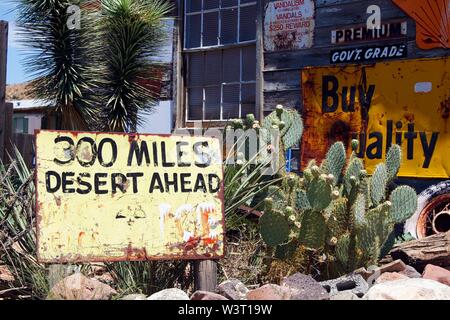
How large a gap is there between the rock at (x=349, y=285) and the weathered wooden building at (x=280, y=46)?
9.54 ft

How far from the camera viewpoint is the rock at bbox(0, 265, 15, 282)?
598 centimetres

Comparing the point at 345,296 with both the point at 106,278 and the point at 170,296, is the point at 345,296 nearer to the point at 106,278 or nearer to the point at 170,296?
the point at 170,296

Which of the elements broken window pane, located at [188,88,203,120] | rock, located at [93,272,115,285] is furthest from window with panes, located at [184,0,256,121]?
rock, located at [93,272,115,285]

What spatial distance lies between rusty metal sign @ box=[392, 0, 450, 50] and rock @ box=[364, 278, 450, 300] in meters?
3.79

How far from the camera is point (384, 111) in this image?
8.52m

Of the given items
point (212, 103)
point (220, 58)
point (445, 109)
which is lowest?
point (445, 109)

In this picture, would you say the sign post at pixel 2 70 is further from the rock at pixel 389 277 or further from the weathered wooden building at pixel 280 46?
the rock at pixel 389 277

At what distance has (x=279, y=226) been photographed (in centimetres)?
598

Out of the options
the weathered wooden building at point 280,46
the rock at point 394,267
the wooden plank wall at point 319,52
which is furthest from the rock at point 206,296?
the wooden plank wall at point 319,52

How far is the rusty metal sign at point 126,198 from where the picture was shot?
5129 mm

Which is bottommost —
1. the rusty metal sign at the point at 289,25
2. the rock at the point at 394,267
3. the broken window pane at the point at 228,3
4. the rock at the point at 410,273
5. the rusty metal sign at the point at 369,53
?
the rock at the point at 410,273

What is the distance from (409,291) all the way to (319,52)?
4755mm

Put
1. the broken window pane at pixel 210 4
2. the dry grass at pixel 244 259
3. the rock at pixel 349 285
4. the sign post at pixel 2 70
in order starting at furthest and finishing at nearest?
1. the broken window pane at pixel 210 4
2. the sign post at pixel 2 70
3. the dry grass at pixel 244 259
4. the rock at pixel 349 285

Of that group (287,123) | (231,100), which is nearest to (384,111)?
(287,123)
